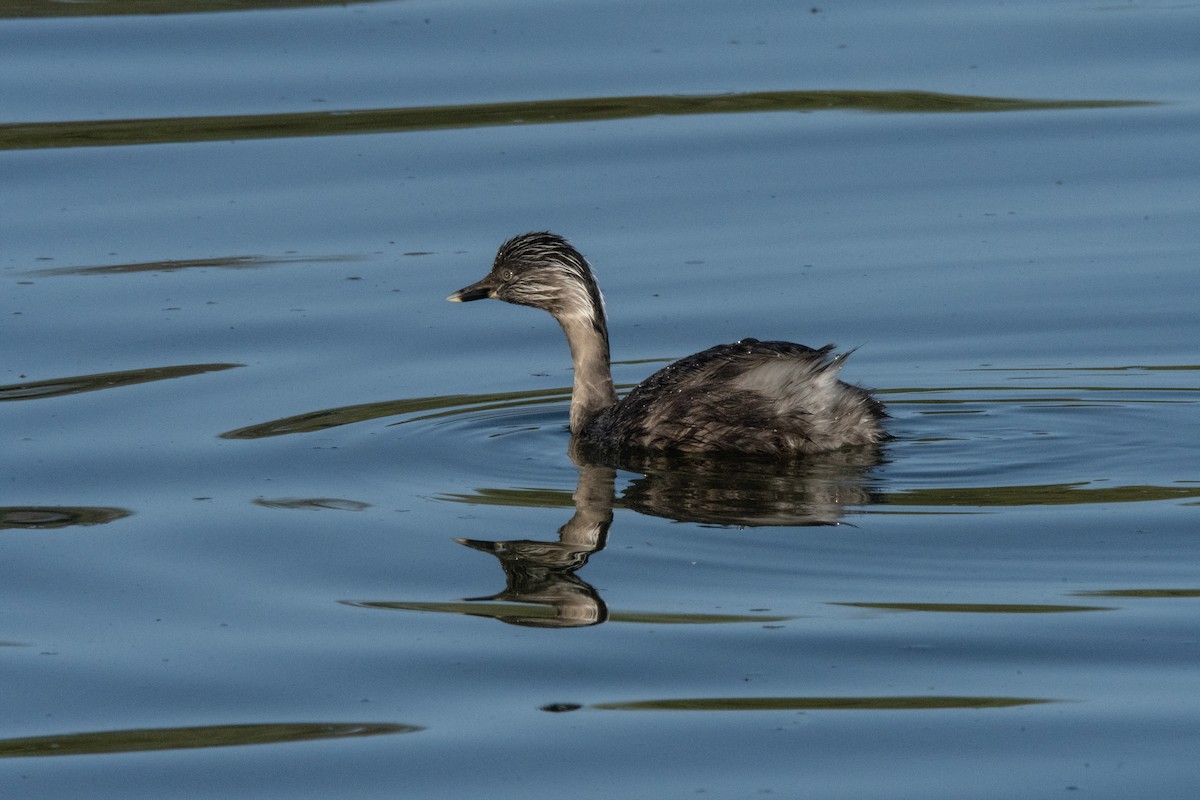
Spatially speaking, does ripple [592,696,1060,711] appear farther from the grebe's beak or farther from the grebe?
the grebe's beak

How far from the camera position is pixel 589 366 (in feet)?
37.4

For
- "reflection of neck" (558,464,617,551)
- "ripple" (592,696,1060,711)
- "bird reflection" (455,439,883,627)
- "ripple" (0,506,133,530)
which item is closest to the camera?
"ripple" (592,696,1060,711)

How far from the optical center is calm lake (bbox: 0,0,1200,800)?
7020 mm

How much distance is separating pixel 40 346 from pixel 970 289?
210 inches

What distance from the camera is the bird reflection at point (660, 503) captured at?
27.4 feet

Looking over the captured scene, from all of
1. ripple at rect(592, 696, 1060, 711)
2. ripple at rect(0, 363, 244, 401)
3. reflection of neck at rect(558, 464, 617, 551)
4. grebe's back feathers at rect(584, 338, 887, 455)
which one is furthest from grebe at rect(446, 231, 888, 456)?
ripple at rect(592, 696, 1060, 711)

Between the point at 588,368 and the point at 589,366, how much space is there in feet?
0.05

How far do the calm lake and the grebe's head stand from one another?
19.2 inches

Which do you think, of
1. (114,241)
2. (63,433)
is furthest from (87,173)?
(63,433)

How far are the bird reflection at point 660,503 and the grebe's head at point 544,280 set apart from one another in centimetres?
93

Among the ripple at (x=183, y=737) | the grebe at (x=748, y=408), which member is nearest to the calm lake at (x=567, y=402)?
the ripple at (x=183, y=737)

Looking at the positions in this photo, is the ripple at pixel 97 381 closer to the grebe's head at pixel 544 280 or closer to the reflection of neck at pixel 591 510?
the grebe's head at pixel 544 280

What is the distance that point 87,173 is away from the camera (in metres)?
15.9

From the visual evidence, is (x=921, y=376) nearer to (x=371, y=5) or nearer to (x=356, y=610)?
(x=356, y=610)
